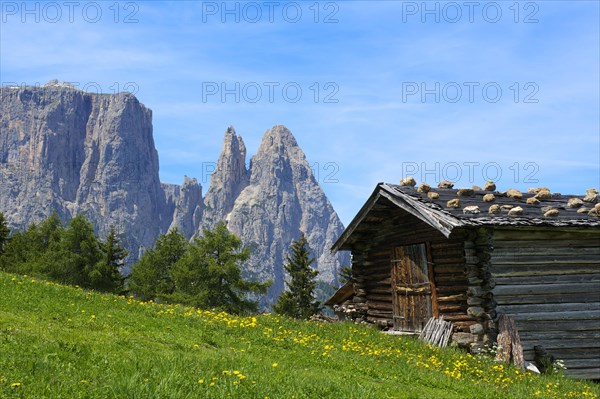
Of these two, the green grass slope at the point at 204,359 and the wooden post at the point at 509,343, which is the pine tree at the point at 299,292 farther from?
the wooden post at the point at 509,343

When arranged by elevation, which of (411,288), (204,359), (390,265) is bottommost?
(204,359)

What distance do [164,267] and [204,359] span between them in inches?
Result: 2019

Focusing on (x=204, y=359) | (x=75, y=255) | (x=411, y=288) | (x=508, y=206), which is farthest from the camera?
(x=75, y=255)

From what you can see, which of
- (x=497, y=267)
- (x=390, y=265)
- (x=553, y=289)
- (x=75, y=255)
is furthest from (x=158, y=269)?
(x=553, y=289)

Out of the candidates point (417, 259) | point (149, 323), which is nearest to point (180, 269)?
point (417, 259)

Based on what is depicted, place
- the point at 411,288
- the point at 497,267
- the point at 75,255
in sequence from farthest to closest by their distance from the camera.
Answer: the point at 75,255 → the point at 411,288 → the point at 497,267

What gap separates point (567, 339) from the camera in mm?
17953

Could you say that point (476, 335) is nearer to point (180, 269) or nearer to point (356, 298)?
point (356, 298)

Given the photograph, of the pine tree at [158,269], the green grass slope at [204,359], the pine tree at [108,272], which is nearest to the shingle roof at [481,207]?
the green grass slope at [204,359]

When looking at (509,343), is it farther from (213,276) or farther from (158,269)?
(158,269)

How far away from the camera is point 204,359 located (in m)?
9.50

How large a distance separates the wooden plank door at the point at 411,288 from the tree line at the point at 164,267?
29563 millimetres

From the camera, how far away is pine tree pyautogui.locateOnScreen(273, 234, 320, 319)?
57.4 m

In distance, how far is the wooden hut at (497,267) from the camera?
56.1 ft
